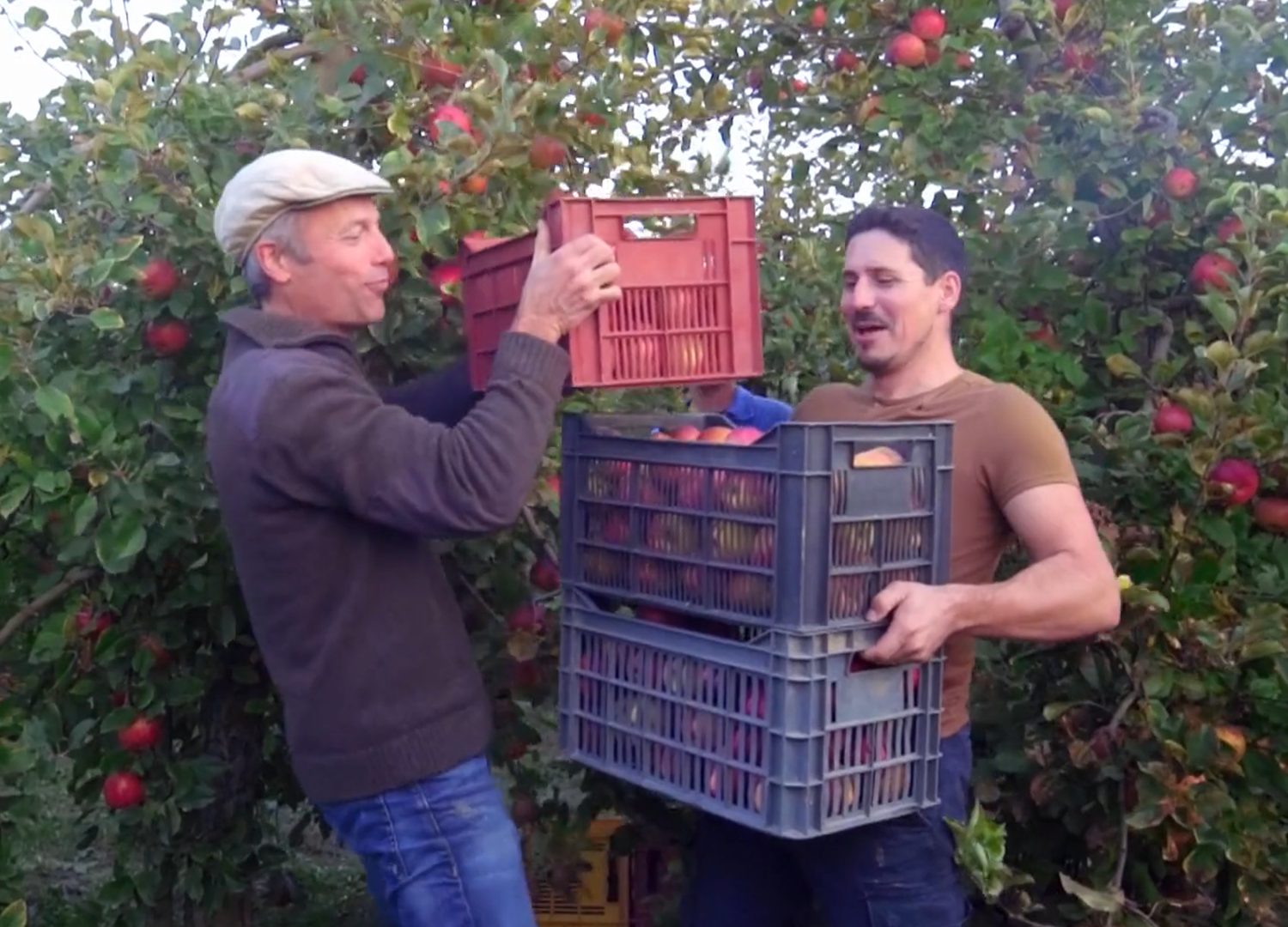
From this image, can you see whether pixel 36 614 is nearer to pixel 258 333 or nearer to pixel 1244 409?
pixel 258 333

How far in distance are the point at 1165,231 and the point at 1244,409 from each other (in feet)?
1.68

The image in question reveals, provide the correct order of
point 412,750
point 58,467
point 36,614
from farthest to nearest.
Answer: point 36,614 → point 58,467 → point 412,750

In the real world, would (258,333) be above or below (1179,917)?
above

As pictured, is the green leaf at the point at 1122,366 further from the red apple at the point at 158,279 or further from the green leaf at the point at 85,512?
the green leaf at the point at 85,512

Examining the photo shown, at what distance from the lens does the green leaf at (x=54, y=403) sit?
7.83 ft

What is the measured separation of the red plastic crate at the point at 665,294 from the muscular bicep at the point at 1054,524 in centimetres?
43

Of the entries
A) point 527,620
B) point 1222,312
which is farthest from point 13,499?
point 1222,312

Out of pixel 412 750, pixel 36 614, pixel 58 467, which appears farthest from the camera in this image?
pixel 36 614

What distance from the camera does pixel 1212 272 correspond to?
2762mm

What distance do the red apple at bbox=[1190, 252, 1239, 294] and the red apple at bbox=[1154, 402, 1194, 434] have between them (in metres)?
0.23

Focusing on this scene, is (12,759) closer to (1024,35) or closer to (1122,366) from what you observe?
(1122,366)

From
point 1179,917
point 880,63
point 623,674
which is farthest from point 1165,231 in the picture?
point 623,674

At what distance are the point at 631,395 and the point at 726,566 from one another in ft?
3.96

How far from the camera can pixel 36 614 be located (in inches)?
114
